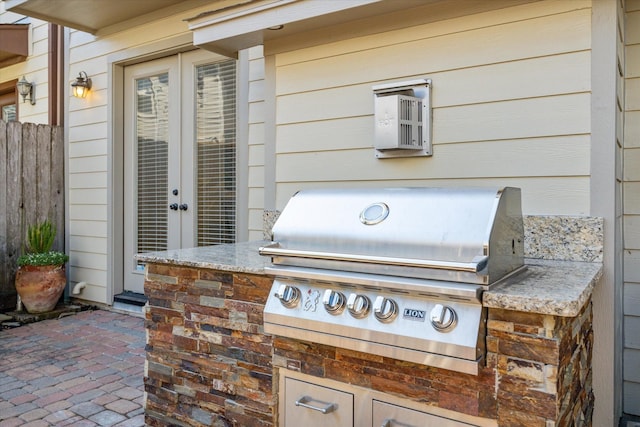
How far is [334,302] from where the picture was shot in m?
1.66

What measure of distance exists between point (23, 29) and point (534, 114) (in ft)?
18.3

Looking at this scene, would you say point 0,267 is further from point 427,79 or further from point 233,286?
point 427,79

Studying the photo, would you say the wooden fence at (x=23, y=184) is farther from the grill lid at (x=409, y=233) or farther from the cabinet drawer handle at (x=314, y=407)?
the cabinet drawer handle at (x=314, y=407)

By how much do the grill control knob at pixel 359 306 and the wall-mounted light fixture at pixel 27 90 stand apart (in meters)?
5.22

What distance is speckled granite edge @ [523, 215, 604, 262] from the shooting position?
1.94 meters

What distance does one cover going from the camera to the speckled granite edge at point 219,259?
200cm

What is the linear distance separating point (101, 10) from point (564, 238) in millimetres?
4039

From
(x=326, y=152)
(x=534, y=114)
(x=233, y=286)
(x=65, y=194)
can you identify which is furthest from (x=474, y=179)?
(x=65, y=194)

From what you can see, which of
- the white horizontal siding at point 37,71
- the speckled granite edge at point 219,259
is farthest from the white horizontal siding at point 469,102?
the white horizontal siding at point 37,71

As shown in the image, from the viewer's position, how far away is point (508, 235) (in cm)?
165

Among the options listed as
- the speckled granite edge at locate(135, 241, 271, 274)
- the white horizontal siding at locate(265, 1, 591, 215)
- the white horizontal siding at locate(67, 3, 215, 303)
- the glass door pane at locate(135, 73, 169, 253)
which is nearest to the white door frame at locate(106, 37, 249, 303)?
the white horizontal siding at locate(67, 3, 215, 303)

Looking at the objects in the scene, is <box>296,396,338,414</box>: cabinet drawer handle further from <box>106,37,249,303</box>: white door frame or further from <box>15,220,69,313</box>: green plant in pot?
<box>15,220,69,313</box>: green plant in pot

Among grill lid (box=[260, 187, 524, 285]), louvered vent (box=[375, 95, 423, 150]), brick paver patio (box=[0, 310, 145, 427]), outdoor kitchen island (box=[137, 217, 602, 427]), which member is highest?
louvered vent (box=[375, 95, 423, 150])

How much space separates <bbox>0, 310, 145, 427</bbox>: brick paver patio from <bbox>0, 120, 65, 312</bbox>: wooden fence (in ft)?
2.82
